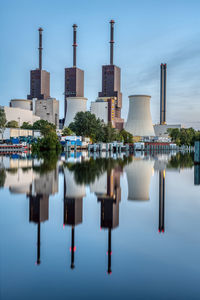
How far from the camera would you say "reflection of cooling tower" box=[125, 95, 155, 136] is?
5612 centimetres

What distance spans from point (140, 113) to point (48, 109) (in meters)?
45.4

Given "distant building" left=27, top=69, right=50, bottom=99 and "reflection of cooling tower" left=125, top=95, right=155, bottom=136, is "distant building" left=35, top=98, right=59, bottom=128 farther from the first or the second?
"reflection of cooling tower" left=125, top=95, right=155, bottom=136

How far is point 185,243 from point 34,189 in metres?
4.05

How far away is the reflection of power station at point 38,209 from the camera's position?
408cm

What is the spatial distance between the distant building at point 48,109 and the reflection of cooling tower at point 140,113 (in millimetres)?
40841

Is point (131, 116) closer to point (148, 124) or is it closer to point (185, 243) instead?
point (148, 124)

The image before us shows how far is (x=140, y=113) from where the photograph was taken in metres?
57.1

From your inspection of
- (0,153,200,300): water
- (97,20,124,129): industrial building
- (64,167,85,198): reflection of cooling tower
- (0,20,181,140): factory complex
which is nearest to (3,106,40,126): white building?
(0,20,181,140): factory complex

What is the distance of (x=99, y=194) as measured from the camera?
600cm

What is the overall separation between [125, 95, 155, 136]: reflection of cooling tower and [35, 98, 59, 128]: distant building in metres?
40.8

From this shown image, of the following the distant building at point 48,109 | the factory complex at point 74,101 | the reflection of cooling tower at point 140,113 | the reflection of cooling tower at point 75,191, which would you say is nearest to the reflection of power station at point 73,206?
the reflection of cooling tower at point 75,191

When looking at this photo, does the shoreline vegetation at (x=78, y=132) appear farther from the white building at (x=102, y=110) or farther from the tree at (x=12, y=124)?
the white building at (x=102, y=110)

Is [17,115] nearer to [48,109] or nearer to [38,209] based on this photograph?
[48,109]

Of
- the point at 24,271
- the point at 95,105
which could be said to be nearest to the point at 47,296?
the point at 24,271
